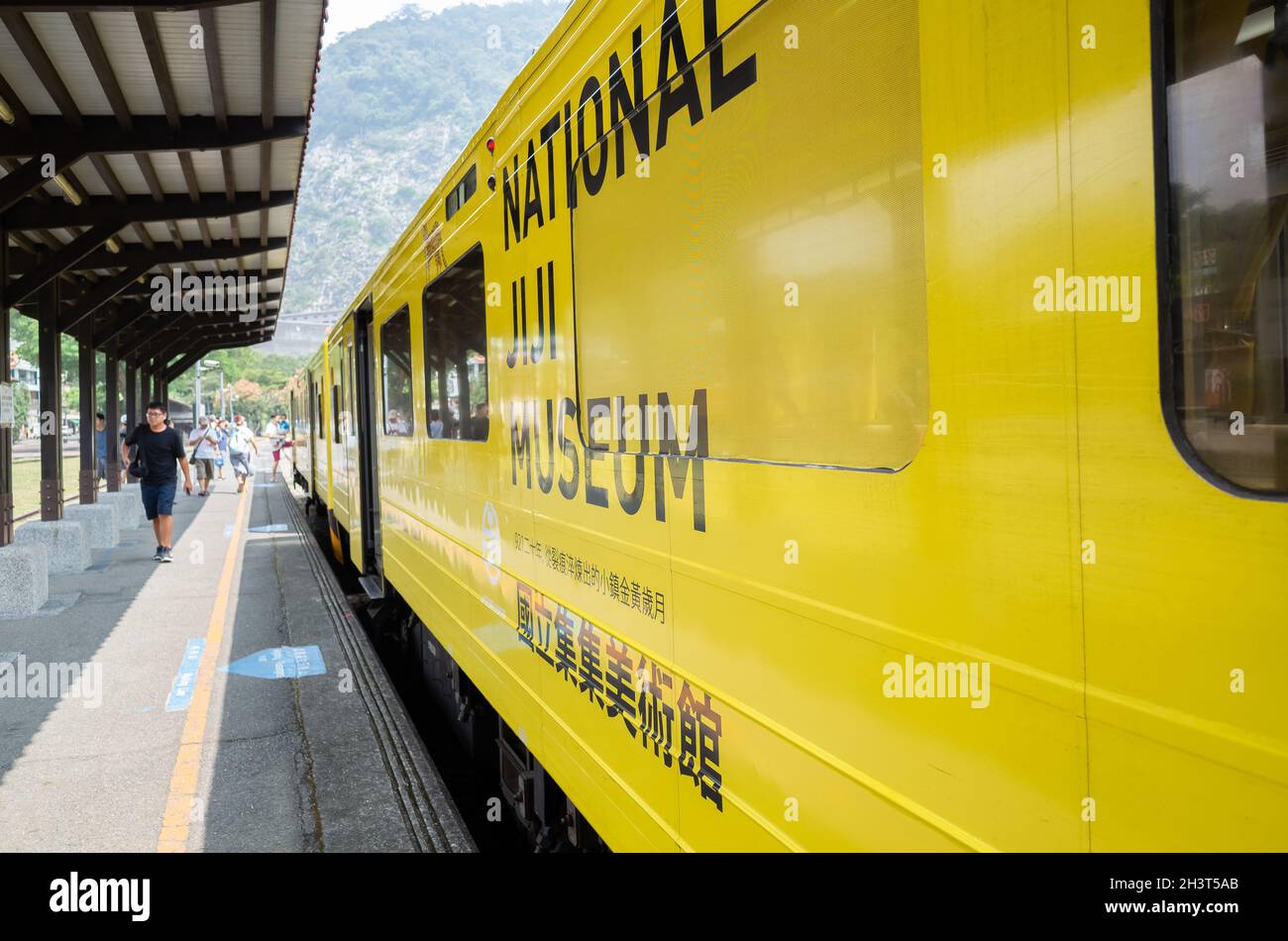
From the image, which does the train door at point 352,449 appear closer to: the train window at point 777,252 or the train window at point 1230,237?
the train window at point 777,252

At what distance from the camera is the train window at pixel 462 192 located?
401 cm

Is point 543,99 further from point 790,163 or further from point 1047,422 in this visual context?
point 1047,422

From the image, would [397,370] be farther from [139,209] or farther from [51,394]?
[51,394]

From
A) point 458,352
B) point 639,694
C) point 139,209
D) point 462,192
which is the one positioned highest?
point 139,209

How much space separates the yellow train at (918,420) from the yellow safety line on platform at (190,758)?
213cm

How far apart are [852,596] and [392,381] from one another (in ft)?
16.6

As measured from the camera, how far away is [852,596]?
162 centimetres

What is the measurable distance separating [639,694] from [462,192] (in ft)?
8.46

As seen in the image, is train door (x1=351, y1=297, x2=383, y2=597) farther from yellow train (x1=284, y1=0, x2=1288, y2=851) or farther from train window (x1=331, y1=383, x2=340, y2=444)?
yellow train (x1=284, y1=0, x2=1288, y2=851)

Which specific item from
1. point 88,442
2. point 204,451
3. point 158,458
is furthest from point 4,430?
point 204,451

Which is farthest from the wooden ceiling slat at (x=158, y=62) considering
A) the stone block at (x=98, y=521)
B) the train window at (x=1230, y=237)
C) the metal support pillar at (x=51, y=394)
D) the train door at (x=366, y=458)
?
the stone block at (x=98, y=521)

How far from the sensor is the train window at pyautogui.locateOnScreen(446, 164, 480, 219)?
4.01m

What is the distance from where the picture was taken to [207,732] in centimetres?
536
